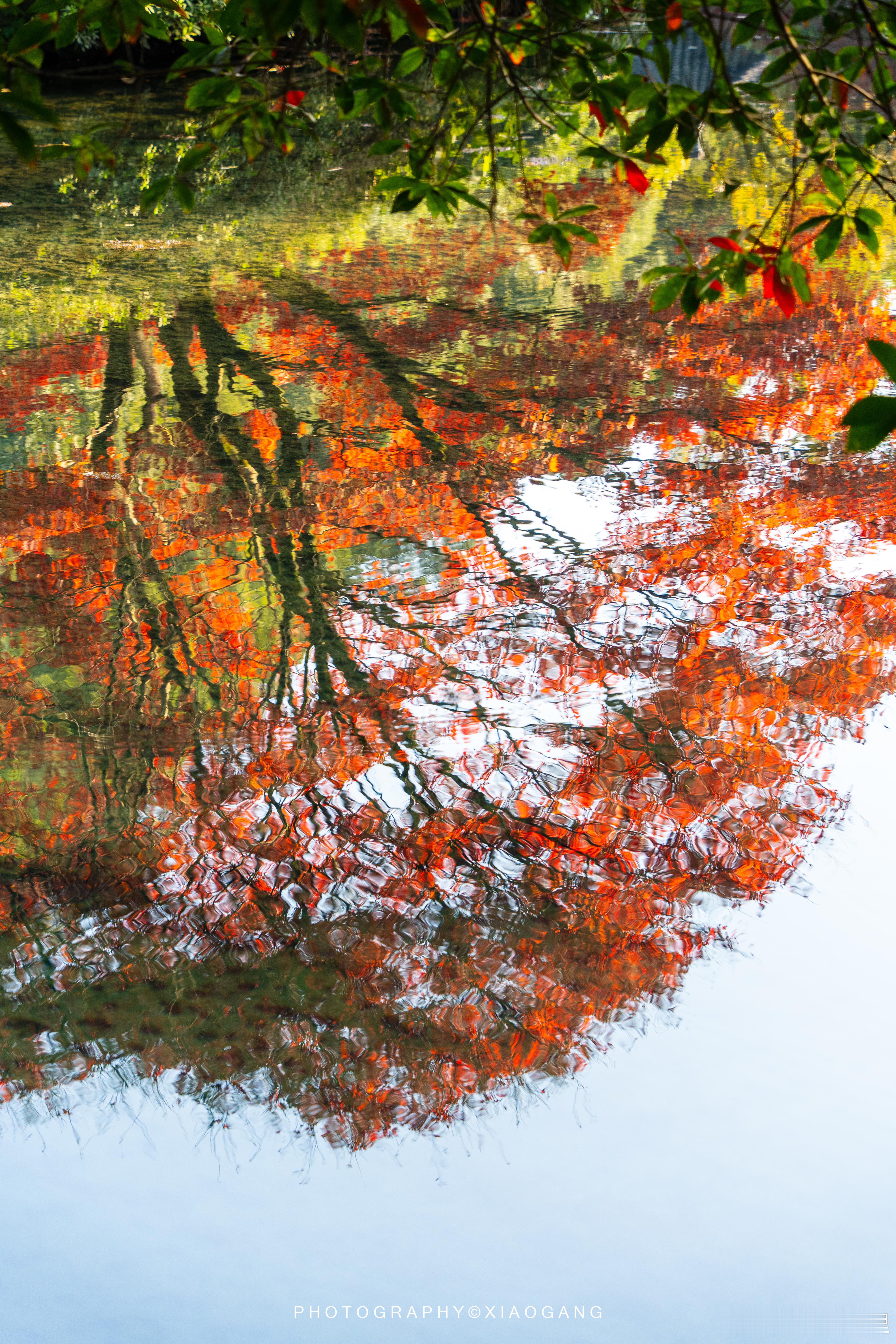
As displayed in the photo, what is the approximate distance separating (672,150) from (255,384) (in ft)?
23.1

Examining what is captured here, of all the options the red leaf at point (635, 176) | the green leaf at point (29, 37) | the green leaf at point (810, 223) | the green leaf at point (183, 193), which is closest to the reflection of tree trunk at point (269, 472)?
the green leaf at point (183, 193)

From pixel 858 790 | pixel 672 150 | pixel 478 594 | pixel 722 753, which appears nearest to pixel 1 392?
pixel 478 594

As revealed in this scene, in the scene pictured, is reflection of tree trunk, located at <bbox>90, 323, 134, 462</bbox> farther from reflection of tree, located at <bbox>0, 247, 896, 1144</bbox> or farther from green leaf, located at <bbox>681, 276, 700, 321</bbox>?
green leaf, located at <bbox>681, 276, 700, 321</bbox>

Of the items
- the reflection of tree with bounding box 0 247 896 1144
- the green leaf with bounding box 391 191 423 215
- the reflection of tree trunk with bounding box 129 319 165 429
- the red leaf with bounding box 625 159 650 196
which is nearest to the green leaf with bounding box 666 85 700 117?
the red leaf with bounding box 625 159 650 196

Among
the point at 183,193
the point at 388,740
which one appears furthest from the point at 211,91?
the point at 388,740

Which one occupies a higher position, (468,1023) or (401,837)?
(401,837)

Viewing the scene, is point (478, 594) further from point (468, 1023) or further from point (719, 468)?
point (468, 1023)

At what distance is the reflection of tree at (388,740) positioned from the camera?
7.34 feet

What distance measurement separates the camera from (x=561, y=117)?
2615mm

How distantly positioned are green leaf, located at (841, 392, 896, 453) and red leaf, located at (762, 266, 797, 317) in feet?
3.10

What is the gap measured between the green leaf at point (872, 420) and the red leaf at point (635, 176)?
110 centimetres

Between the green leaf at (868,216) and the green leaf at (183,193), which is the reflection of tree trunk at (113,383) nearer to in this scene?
the green leaf at (183,193)

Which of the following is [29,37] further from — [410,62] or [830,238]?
[830,238]

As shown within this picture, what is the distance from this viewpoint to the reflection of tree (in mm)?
2238
